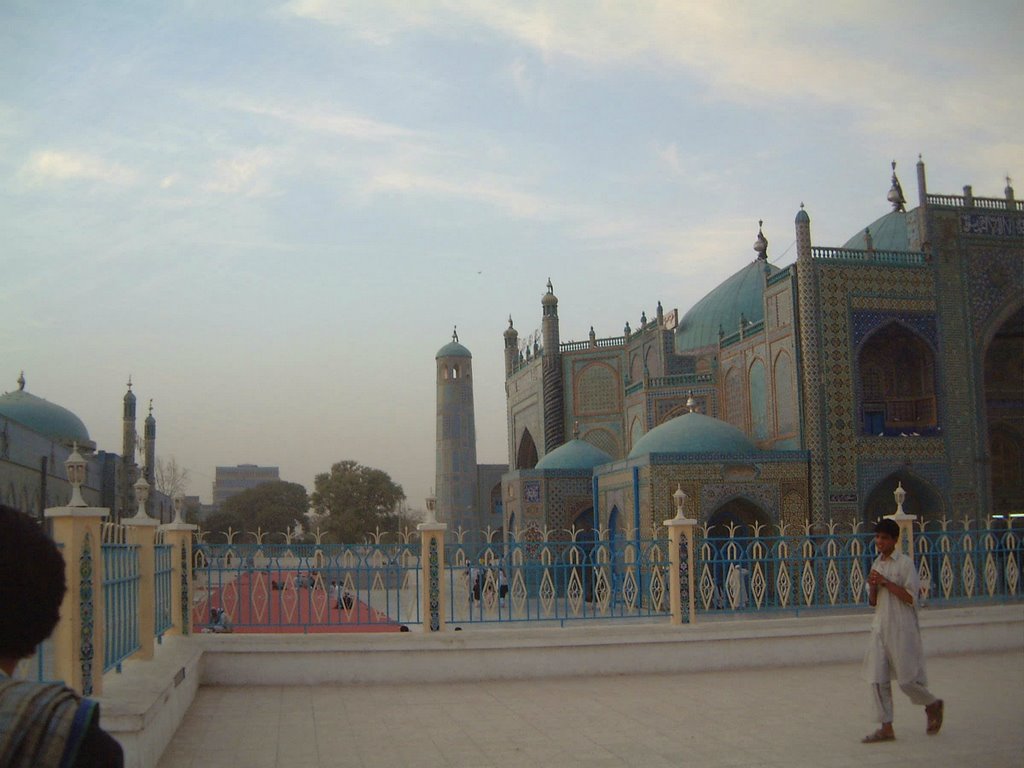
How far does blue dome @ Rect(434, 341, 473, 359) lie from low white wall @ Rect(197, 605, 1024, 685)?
27.4 metres

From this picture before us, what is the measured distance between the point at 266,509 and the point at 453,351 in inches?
1073

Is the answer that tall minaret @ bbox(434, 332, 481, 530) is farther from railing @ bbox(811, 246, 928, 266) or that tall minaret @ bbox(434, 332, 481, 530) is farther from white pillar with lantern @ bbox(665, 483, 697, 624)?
white pillar with lantern @ bbox(665, 483, 697, 624)

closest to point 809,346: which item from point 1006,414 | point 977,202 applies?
point 977,202

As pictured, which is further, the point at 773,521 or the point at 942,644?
the point at 773,521

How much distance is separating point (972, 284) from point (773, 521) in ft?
22.9

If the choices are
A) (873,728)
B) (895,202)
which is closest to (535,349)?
(895,202)

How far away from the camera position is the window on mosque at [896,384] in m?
23.0

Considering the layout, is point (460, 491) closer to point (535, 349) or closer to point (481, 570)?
point (535, 349)

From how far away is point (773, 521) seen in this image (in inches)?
838

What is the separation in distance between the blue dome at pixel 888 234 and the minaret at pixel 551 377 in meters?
9.32

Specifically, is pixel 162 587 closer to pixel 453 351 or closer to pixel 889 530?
pixel 889 530

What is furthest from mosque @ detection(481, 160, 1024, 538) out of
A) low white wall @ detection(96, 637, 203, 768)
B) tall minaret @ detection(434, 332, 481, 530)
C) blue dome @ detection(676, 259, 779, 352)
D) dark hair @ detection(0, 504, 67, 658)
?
dark hair @ detection(0, 504, 67, 658)

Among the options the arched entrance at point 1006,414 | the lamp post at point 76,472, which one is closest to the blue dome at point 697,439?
the arched entrance at point 1006,414

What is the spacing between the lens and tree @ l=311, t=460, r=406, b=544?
47938 mm
